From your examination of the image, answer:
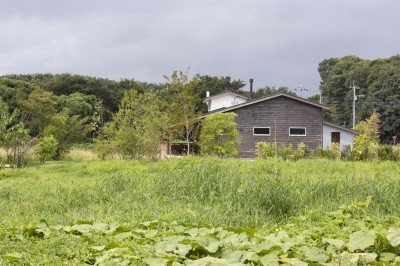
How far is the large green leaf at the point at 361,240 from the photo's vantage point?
2.90 m

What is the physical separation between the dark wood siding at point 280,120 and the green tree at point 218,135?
349cm

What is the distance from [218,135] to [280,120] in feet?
17.5

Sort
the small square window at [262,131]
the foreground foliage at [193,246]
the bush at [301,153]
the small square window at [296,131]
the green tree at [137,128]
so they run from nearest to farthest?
1. the foreground foliage at [193,246]
2. the green tree at [137,128]
3. the bush at [301,153]
4. the small square window at [296,131]
5. the small square window at [262,131]

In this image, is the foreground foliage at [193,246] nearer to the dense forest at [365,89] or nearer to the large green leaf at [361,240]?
the large green leaf at [361,240]

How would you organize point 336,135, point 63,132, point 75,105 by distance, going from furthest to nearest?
point 75,105 → point 336,135 → point 63,132

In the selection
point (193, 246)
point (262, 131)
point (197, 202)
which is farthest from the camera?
point (262, 131)

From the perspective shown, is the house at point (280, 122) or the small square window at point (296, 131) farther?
the small square window at point (296, 131)

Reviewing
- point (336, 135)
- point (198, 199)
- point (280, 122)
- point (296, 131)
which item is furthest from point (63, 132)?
point (198, 199)

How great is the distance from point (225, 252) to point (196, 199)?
9.88ft

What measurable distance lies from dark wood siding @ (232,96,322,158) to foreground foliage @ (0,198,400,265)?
21.8m

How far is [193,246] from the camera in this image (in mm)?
2824

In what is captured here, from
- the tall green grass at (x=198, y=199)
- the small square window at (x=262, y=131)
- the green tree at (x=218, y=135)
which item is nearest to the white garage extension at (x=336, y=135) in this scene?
the small square window at (x=262, y=131)

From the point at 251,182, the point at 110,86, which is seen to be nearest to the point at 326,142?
the point at 251,182

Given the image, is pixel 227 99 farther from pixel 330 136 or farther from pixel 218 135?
pixel 218 135
